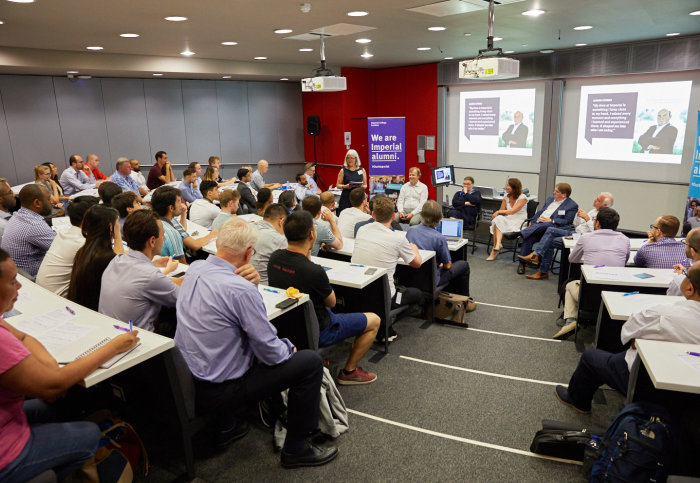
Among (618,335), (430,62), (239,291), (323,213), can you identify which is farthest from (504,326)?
(430,62)

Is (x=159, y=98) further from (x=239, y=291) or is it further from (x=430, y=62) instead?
(x=239, y=291)

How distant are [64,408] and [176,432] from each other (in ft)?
2.79

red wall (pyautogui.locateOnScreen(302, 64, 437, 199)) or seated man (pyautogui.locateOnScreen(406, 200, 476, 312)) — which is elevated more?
red wall (pyautogui.locateOnScreen(302, 64, 437, 199))

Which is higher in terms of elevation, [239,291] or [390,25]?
[390,25]

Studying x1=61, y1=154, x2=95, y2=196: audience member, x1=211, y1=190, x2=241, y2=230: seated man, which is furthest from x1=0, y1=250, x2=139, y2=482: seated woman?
x1=61, y1=154, x2=95, y2=196: audience member

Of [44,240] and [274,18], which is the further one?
[274,18]

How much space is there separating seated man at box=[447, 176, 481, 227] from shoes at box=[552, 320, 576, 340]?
3468 millimetres

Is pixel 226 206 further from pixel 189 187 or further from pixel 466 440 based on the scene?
pixel 466 440

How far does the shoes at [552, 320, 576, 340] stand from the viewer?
4.32 m

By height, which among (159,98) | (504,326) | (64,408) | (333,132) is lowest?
(504,326)

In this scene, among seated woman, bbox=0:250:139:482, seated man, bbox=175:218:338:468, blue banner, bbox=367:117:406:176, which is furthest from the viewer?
blue banner, bbox=367:117:406:176

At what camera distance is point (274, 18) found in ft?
16.6

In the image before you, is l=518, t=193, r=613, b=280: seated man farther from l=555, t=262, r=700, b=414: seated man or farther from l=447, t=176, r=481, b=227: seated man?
l=555, t=262, r=700, b=414: seated man

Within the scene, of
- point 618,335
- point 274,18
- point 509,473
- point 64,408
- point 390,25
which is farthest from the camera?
point 390,25
